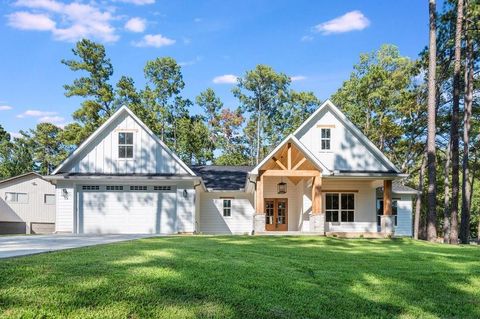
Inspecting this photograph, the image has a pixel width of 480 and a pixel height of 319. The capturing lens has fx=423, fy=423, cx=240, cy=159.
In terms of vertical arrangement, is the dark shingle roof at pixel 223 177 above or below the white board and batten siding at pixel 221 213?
above

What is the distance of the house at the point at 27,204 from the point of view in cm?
3384

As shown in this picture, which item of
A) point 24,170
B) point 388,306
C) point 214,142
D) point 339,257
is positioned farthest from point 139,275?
point 24,170

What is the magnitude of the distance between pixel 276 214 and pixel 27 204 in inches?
892

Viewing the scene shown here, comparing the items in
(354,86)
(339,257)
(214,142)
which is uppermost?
(354,86)

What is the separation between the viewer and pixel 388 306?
5.00 metres

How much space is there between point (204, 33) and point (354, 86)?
1376cm

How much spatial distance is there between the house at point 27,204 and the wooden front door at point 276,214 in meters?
20.8

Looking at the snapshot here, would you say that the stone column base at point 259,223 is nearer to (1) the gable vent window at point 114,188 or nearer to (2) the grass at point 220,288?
(1) the gable vent window at point 114,188

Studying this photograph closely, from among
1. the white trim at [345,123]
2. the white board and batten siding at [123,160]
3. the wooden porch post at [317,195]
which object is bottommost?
the wooden porch post at [317,195]

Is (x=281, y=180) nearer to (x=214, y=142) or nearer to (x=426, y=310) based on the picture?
(x=426, y=310)

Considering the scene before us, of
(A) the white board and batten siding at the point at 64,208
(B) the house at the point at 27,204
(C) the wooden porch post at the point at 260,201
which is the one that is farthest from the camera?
(B) the house at the point at 27,204

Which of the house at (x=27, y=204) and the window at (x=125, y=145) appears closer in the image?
the window at (x=125, y=145)

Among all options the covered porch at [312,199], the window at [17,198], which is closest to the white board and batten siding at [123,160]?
the covered porch at [312,199]

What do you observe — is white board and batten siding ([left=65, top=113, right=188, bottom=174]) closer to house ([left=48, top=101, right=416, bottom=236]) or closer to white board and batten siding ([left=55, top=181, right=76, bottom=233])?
house ([left=48, top=101, right=416, bottom=236])
